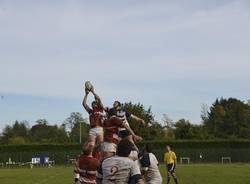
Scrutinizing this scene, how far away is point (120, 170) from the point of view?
9.44 metres

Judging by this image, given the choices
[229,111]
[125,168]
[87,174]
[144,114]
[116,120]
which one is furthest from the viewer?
[229,111]

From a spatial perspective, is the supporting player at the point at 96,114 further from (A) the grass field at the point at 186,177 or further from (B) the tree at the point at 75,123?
(B) the tree at the point at 75,123

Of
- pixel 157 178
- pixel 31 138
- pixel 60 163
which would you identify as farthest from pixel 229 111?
pixel 157 178

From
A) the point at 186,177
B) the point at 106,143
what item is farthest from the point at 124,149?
the point at 186,177

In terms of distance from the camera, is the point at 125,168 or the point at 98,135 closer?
the point at 125,168

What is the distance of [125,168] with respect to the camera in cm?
941

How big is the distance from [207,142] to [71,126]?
218ft

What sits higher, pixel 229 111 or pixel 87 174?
pixel 229 111

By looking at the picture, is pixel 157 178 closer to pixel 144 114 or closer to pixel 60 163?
pixel 60 163

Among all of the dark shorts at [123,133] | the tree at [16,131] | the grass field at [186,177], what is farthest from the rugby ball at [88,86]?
the tree at [16,131]

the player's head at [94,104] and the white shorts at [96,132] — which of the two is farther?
the player's head at [94,104]

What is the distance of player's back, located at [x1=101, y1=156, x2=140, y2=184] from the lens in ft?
30.9

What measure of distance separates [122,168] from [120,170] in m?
0.05

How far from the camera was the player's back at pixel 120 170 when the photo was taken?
9.41 meters
